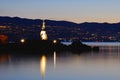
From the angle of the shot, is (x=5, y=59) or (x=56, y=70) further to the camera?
(x=5, y=59)

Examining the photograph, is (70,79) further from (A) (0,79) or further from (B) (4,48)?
(B) (4,48)

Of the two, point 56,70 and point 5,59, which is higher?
point 56,70

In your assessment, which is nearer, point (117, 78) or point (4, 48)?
point (117, 78)

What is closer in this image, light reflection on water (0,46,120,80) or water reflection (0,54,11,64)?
light reflection on water (0,46,120,80)

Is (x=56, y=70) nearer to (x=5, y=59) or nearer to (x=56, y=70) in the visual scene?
(x=56, y=70)

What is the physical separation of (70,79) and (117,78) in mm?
3151

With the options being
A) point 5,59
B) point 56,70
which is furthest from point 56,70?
point 5,59

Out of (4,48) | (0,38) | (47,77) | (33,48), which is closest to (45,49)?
(33,48)

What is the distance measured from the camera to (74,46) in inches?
2869

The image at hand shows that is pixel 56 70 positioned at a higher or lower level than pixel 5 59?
higher

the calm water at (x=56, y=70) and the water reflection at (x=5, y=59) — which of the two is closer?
the calm water at (x=56, y=70)

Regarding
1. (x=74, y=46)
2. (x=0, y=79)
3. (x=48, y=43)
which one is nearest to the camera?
(x=0, y=79)

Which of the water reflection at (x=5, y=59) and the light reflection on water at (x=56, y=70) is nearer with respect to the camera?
the light reflection on water at (x=56, y=70)

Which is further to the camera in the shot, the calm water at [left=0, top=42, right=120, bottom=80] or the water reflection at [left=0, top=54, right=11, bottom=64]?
the water reflection at [left=0, top=54, right=11, bottom=64]
